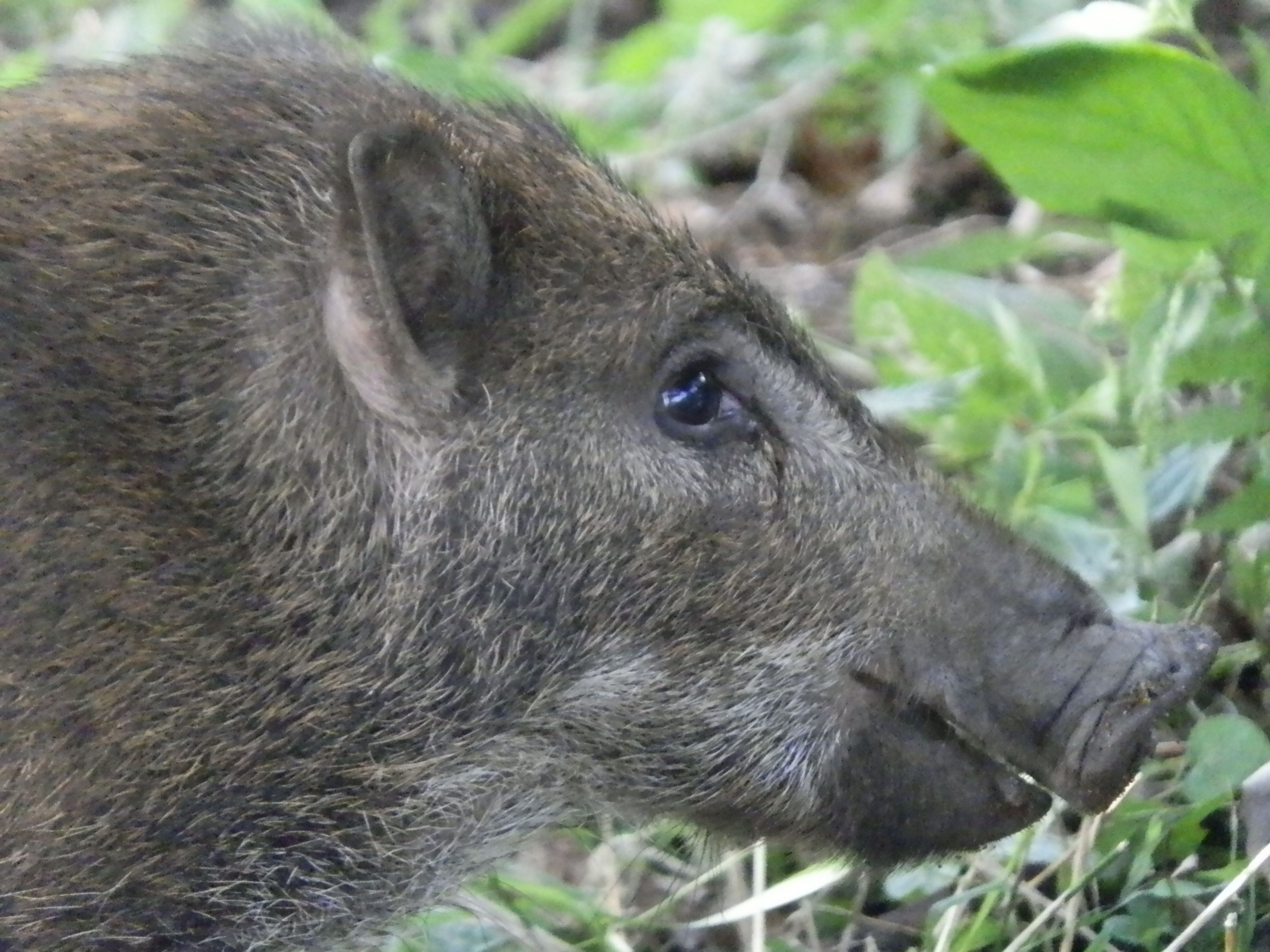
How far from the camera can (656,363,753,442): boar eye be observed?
218 centimetres

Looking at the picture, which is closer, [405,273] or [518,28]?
[405,273]

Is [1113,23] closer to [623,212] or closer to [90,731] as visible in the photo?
[623,212]

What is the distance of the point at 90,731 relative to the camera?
1964 mm

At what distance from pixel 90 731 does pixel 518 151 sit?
0.95 meters

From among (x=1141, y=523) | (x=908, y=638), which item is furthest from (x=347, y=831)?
(x=1141, y=523)

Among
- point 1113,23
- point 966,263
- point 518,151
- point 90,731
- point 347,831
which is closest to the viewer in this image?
point 90,731

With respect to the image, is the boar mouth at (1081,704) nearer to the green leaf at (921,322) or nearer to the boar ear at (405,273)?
the boar ear at (405,273)

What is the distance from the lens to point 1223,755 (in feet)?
7.22

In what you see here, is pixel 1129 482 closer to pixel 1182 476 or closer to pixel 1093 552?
pixel 1182 476

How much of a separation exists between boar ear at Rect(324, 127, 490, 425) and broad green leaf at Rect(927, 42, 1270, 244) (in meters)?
0.85

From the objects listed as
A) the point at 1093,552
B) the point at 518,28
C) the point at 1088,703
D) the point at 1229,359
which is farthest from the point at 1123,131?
the point at 518,28

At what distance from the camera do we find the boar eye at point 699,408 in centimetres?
218

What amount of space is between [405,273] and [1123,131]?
1076 millimetres

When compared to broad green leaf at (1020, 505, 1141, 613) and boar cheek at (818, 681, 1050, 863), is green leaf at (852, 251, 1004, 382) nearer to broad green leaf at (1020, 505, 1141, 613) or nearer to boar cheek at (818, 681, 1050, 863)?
broad green leaf at (1020, 505, 1141, 613)
